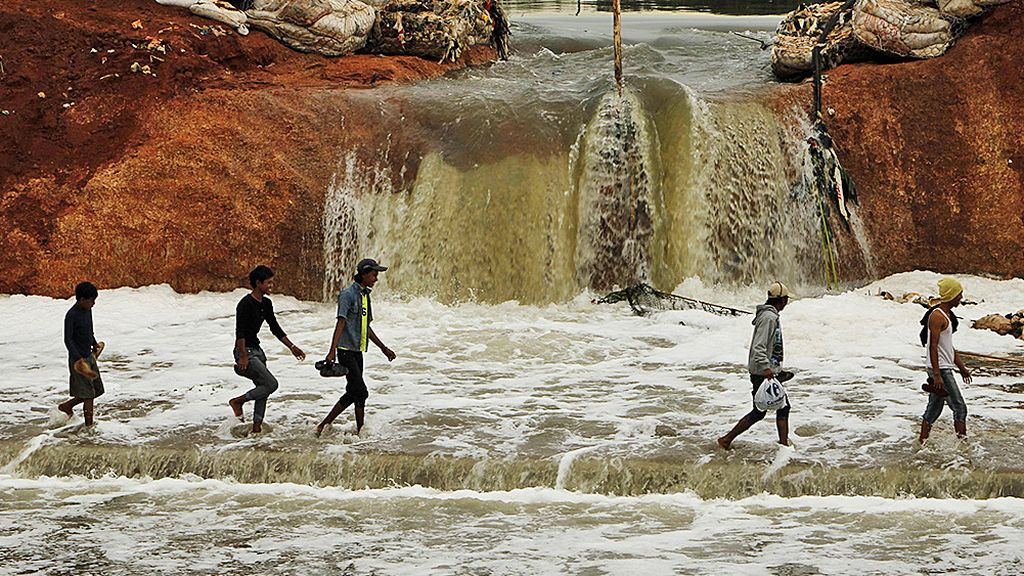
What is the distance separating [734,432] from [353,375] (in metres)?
2.74

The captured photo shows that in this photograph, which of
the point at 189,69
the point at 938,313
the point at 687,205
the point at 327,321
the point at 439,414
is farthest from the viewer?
the point at 189,69

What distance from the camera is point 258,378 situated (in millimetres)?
9414

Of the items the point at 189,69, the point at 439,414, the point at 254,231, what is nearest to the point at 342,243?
the point at 254,231

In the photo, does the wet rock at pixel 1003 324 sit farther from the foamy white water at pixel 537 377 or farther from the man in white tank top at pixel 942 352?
the man in white tank top at pixel 942 352

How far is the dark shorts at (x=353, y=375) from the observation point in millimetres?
9250

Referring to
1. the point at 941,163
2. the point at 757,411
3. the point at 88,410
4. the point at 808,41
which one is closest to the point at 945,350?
the point at 757,411

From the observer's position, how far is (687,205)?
49.0 feet

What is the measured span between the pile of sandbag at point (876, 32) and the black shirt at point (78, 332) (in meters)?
10.7

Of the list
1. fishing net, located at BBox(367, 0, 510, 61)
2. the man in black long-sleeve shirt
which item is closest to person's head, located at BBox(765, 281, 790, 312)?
the man in black long-sleeve shirt

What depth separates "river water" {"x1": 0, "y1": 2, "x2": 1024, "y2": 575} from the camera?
7766mm

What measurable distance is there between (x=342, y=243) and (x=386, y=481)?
656cm

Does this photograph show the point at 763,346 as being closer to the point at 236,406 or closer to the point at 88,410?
the point at 236,406

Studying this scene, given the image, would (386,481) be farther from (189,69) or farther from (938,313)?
(189,69)

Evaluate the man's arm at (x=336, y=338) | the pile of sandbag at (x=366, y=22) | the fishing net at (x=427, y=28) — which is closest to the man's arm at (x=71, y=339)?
the man's arm at (x=336, y=338)
